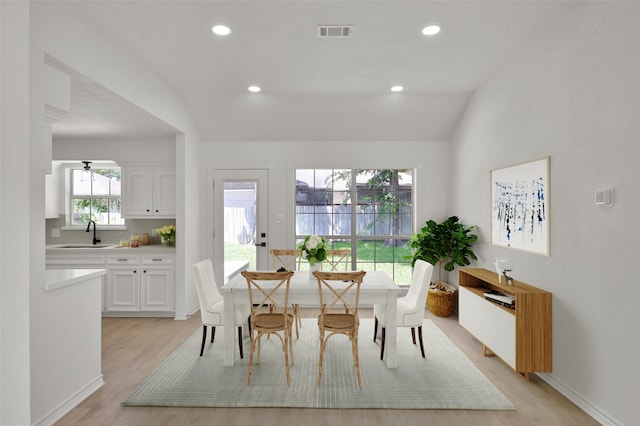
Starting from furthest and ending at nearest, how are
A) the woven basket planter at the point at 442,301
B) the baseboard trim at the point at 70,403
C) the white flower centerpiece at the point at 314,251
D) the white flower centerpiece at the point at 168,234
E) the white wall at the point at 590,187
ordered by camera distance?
1. the white flower centerpiece at the point at 168,234
2. the woven basket planter at the point at 442,301
3. the white flower centerpiece at the point at 314,251
4. the baseboard trim at the point at 70,403
5. the white wall at the point at 590,187

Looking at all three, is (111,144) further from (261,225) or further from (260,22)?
(260,22)

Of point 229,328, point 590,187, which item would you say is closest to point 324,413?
point 229,328

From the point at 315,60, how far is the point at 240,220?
271 centimetres

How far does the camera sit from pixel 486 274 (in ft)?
12.1

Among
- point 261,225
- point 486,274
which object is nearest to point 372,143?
point 261,225

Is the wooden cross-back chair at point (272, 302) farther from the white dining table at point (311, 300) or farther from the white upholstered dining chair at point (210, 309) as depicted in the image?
the white upholstered dining chair at point (210, 309)

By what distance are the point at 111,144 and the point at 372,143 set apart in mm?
3682

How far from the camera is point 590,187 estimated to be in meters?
2.47

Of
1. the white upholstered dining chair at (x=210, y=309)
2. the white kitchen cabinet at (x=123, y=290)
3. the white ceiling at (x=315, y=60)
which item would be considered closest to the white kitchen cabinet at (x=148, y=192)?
the white ceiling at (x=315, y=60)

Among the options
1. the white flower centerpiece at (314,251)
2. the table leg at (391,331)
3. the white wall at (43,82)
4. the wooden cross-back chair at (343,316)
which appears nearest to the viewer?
the white wall at (43,82)

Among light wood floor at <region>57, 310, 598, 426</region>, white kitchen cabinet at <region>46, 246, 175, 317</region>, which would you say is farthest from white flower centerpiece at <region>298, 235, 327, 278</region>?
white kitchen cabinet at <region>46, 246, 175, 317</region>

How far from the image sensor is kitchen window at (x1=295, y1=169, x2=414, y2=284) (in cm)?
549

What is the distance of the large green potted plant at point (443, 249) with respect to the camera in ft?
14.5

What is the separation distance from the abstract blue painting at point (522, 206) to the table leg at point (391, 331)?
1.31 m
